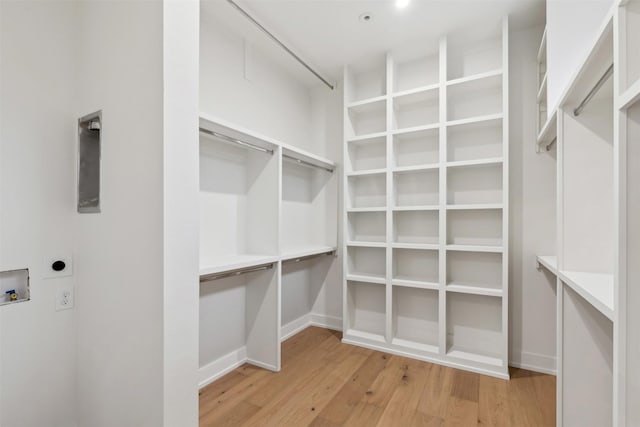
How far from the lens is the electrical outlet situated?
4.65 ft

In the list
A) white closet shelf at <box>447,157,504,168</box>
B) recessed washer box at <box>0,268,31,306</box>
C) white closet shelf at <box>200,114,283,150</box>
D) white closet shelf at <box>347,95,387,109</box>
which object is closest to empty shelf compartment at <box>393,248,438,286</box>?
white closet shelf at <box>447,157,504,168</box>

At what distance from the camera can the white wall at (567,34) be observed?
4.42ft

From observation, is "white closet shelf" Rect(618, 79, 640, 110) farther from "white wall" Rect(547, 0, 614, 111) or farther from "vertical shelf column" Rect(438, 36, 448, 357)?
"vertical shelf column" Rect(438, 36, 448, 357)

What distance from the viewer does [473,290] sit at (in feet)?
7.32

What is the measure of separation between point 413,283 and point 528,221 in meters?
0.99

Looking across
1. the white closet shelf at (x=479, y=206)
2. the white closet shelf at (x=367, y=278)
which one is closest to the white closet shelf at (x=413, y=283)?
the white closet shelf at (x=367, y=278)

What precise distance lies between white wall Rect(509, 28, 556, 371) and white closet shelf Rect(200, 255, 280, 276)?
1.89 m

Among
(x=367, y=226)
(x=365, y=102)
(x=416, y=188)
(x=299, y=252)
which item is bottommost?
(x=299, y=252)

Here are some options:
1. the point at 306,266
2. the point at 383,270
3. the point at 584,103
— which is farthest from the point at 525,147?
the point at 306,266

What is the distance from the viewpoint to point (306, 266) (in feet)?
10.4

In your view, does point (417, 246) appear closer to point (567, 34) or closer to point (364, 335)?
point (364, 335)

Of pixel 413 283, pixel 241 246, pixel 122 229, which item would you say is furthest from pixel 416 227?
pixel 122 229

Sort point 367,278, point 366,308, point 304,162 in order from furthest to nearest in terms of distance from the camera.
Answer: point 366,308
point 304,162
point 367,278

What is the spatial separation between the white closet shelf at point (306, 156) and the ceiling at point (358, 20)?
90cm
